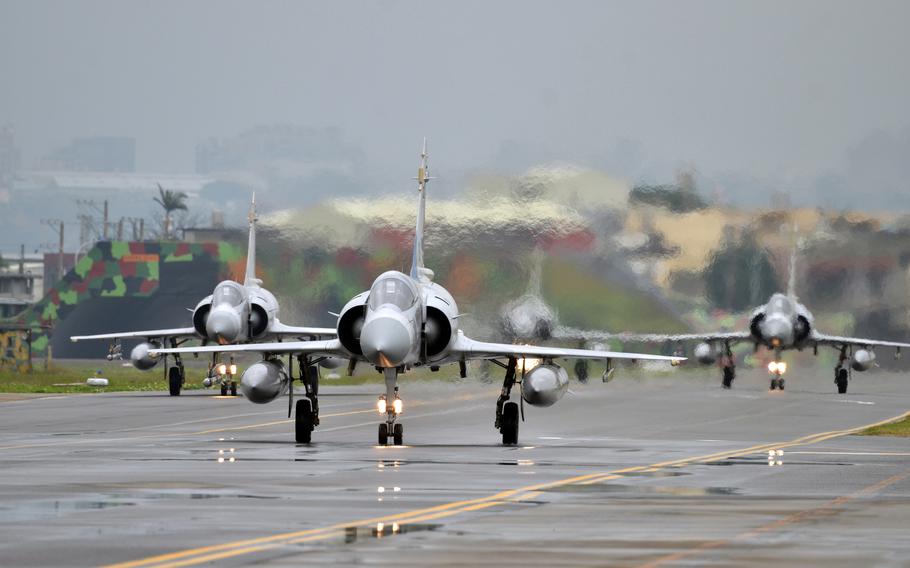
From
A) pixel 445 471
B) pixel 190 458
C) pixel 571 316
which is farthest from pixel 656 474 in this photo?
pixel 571 316

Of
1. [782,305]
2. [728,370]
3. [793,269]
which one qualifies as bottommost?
[728,370]

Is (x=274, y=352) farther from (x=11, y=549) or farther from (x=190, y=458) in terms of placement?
(x=11, y=549)

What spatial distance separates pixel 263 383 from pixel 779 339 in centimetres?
2946

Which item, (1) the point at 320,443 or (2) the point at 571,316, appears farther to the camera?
(2) the point at 571,316

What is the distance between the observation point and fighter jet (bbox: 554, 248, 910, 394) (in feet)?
182

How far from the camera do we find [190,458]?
25969 millimetres

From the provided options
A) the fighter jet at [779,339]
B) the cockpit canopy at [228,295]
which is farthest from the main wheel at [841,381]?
the cockpit canopy at [228,295]

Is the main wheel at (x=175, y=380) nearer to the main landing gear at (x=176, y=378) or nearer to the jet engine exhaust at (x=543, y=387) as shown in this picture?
the main landing gear at (x=176, y=378)

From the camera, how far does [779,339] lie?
55.7m

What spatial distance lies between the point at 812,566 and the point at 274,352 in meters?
17.6

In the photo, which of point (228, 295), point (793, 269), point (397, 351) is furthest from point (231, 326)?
point (397, 351)

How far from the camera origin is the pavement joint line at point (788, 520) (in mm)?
13871

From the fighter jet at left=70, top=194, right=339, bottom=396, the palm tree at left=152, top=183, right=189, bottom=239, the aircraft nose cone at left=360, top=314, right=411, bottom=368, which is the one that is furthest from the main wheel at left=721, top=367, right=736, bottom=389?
the palm tree at left=152, top=183, right=189, bottom=239

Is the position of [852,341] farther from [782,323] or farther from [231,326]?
[231,326]
